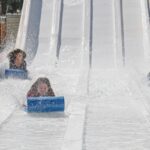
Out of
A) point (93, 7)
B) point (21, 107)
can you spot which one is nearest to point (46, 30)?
point (93, 7)

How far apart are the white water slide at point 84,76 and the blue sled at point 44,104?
74 millimetres

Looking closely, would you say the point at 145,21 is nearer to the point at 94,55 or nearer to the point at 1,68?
the point at 94,55

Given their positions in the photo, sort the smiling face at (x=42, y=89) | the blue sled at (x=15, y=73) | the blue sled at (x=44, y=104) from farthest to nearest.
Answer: the blue sled at (x=15, y=73)
the smiling face at (x=42, y=89)
the blue sled at (x=44, y=104)

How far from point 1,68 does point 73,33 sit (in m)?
1.84

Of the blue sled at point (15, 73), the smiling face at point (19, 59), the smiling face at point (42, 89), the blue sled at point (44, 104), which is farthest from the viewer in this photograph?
the smiling face at point (19, 59)

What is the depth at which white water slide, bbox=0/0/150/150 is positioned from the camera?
3660 mm

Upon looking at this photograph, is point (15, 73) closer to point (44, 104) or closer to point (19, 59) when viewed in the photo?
point (19, 59)

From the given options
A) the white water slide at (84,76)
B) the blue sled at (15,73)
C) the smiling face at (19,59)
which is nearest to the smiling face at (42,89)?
the white water slide at (84,76)

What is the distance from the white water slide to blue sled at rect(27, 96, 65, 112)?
0.24 ft

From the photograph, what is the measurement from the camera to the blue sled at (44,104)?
445 centimetres

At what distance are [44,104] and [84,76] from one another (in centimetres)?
253

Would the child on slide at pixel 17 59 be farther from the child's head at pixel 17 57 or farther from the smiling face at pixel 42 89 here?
the smiling face at pixel 42 89

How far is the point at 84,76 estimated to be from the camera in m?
6.91

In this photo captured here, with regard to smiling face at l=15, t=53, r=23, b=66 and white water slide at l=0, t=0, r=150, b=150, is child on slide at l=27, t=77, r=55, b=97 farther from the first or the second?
smiling face at l=15, t=53, r=23, b=66
